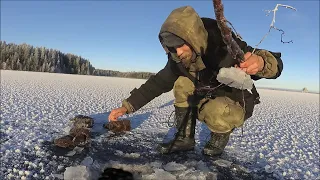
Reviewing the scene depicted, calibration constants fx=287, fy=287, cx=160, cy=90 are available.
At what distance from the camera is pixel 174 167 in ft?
6.53

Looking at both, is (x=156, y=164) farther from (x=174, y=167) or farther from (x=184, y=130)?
(x=184, y=130)

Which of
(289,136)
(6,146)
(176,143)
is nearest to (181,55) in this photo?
(176,143)

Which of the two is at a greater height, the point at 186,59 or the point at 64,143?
the point at 186,59

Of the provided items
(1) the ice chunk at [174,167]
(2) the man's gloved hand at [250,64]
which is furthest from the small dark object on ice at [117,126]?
(2) the man's gloved hand at [250,64]

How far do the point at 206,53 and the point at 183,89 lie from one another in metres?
0.51

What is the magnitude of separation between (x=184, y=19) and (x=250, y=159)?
1.27 metres

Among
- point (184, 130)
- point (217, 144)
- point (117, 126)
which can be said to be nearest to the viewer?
point (217, 144)

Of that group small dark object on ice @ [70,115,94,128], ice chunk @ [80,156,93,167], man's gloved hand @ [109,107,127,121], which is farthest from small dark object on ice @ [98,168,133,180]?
small dark object on ice @ [70,115,94,128]

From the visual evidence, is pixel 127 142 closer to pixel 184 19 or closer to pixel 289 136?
pixel 184 19

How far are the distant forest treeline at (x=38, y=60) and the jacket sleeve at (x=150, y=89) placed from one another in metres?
20.3

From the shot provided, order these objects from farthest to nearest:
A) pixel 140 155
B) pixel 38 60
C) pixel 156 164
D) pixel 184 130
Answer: pixel 38 60
pixel 184 130
pixel 140 155
pixel 156 164

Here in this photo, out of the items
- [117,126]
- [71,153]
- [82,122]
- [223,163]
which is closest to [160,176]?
[223,163]

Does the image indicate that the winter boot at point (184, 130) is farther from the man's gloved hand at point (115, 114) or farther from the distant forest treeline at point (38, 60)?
the distant forest treeline at point (38, 60)

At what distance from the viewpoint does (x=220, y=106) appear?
236 cm
